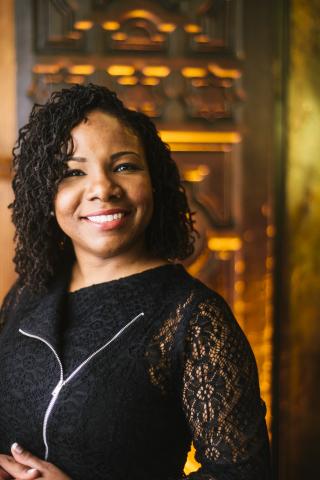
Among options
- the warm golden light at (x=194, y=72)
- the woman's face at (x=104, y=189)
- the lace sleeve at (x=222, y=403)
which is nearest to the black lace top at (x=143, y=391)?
the lace sleeve at (x=222, y=403)

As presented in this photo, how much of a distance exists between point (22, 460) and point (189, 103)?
60.0 inches

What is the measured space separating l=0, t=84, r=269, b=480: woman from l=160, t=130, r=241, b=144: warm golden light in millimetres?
895

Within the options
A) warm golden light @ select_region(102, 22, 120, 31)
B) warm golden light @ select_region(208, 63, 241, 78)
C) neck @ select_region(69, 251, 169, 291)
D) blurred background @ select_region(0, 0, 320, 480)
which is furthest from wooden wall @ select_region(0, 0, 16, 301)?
neck @ select_region(69, 251, 169, 291)

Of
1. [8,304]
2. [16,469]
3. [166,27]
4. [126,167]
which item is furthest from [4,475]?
[166,27]

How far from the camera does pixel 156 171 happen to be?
138 cm

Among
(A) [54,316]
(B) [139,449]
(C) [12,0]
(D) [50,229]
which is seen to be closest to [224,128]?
(C) [12,0]

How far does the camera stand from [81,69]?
2223 mm

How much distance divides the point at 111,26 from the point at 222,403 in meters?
1.61

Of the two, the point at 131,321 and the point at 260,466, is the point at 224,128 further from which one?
the point at 260,466

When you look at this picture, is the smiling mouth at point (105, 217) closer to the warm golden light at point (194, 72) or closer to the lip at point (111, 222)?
the lip at point (111, 222)

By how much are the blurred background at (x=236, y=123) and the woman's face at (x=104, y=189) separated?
1.04 meters

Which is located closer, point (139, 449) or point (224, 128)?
point (139, 449)

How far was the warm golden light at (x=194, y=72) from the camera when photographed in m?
2.28

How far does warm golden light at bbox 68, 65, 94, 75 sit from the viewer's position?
2.22 metres
